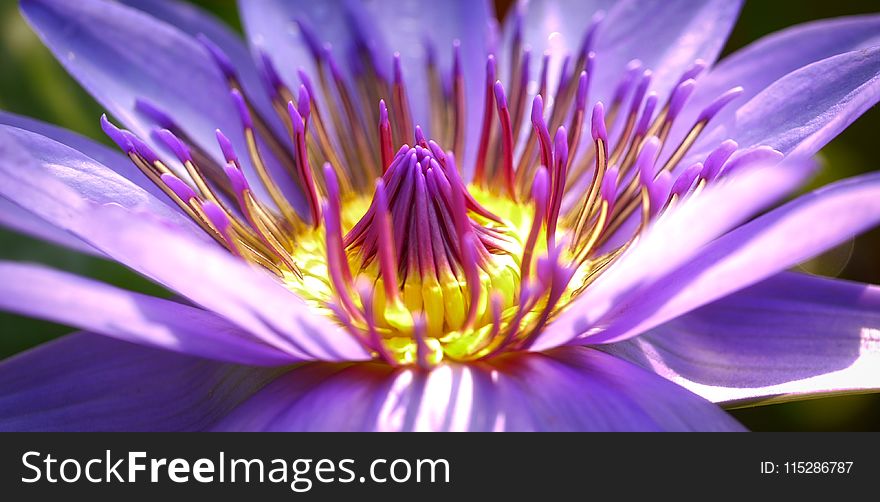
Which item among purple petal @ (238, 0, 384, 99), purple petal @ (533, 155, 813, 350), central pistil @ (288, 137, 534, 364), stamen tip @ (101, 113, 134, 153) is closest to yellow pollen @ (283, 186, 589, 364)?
central pistil @ (288, 137, 534, 364)

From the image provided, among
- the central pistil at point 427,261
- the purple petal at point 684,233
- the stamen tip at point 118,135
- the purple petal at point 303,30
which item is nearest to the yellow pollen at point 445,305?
the central pistil at point 427,261

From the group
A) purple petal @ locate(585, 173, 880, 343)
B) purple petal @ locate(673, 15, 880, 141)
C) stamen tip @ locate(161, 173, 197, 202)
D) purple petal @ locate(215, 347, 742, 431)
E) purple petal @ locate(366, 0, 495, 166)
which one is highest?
purple petal @ locate(366, 0, 495, 166)

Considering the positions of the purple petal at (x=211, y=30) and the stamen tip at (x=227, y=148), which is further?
the purple petal at (x=211, y=30)

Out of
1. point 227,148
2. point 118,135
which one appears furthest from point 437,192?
point 118,135

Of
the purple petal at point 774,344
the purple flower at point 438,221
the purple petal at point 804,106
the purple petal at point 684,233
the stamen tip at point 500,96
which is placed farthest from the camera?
the stamen tip at point 500,96

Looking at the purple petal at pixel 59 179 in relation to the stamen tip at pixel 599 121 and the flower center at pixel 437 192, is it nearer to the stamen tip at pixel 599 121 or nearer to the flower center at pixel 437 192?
the flower center at pixel 437 192

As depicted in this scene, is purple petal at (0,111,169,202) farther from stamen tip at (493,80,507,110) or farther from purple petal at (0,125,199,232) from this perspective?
stamen tip at (493,80,507,110)

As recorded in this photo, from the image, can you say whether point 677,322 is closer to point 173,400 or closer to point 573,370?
point 573,370
